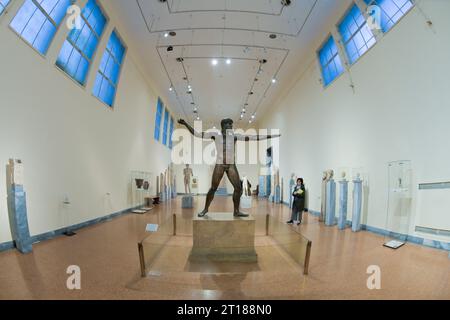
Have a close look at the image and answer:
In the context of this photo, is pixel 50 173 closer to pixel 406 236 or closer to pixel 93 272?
pixel 93 272

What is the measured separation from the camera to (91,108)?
830cm

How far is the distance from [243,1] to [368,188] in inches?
288

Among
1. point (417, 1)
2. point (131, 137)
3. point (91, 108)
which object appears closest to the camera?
point (417, 1)

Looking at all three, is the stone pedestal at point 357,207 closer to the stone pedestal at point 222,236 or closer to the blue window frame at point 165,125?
the stone pedestal at point 222,236

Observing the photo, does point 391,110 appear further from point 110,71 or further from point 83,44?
point 110,71

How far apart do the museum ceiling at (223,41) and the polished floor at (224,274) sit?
7806 millimetres

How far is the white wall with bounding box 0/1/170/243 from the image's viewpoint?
5066 mm

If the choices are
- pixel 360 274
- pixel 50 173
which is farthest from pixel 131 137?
pixel 360 274

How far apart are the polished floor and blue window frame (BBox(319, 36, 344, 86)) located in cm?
692

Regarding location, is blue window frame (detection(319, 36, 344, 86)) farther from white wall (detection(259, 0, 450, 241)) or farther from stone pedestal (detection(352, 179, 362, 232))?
stone pedestal (detection(352, 179, 362, 232))

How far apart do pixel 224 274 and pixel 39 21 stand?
277 inches

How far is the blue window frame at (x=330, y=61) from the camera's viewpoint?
9.66m

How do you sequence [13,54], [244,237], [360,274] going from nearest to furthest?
[360,274] < [244,237] < [13,54]

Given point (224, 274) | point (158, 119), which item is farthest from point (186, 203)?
point (224, 274)
